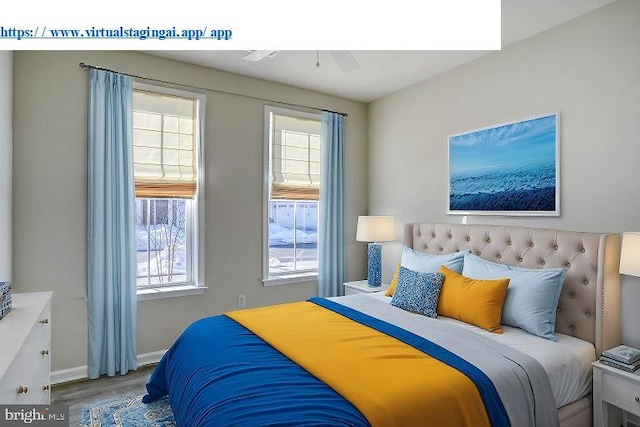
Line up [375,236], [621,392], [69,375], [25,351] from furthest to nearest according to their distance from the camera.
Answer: [375,236] → [69,375] → [621,392] → [25,351]

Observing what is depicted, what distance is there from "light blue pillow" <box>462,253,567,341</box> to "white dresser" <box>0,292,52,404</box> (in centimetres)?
257

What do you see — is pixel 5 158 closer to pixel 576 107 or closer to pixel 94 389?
pixel 94 389

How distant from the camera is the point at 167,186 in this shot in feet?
11.0

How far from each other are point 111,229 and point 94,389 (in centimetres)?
124

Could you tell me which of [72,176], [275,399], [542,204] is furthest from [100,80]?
[542,204]

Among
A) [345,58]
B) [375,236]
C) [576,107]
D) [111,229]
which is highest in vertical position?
[345,58]

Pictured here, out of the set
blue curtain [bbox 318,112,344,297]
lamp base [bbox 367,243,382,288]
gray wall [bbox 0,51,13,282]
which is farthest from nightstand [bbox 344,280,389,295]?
gray wall [bbox 0,51,13,282]

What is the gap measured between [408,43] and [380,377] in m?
1.84

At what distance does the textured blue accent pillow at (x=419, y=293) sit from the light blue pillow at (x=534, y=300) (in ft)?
1.47

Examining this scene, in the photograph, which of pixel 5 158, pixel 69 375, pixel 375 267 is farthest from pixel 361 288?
pixel 5 158

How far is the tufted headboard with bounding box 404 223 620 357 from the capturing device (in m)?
2.24

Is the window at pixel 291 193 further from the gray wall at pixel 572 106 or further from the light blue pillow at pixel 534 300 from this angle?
the light blue pillow at pixel 534 300

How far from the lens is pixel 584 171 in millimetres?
2523

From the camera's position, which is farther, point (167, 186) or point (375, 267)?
point (375, 267)
